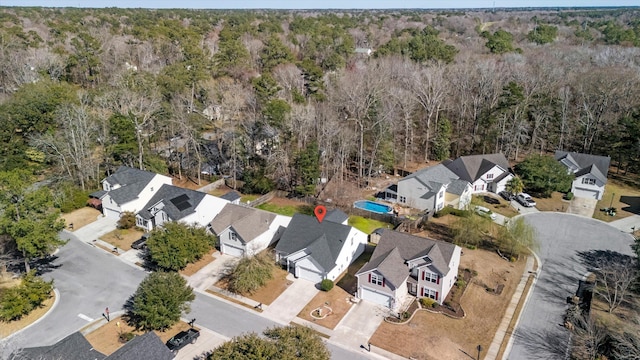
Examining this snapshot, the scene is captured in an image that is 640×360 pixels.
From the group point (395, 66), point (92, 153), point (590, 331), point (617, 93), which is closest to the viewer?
point (590, 331)

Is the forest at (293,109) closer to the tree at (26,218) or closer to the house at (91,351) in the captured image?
the tree at (26,218)

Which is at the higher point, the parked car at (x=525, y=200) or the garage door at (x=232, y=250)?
the garage door at (x=232, y=250)

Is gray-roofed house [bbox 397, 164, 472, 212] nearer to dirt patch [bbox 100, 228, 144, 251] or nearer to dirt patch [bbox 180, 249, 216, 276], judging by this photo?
dirt patch [bbox 180, 249, 216, 276]

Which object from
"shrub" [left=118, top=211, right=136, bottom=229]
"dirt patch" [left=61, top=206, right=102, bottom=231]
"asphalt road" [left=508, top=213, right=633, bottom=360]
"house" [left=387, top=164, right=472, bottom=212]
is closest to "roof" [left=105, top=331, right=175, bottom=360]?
"asphalt road" [left=508, top=213, right=633, bottom=360]

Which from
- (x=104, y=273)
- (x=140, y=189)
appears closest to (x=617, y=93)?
(x=140, y=189)

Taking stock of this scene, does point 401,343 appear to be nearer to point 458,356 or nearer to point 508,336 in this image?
point 458,356

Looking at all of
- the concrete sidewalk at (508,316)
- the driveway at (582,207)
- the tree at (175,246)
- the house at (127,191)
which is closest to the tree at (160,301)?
the tree at (175,246)
